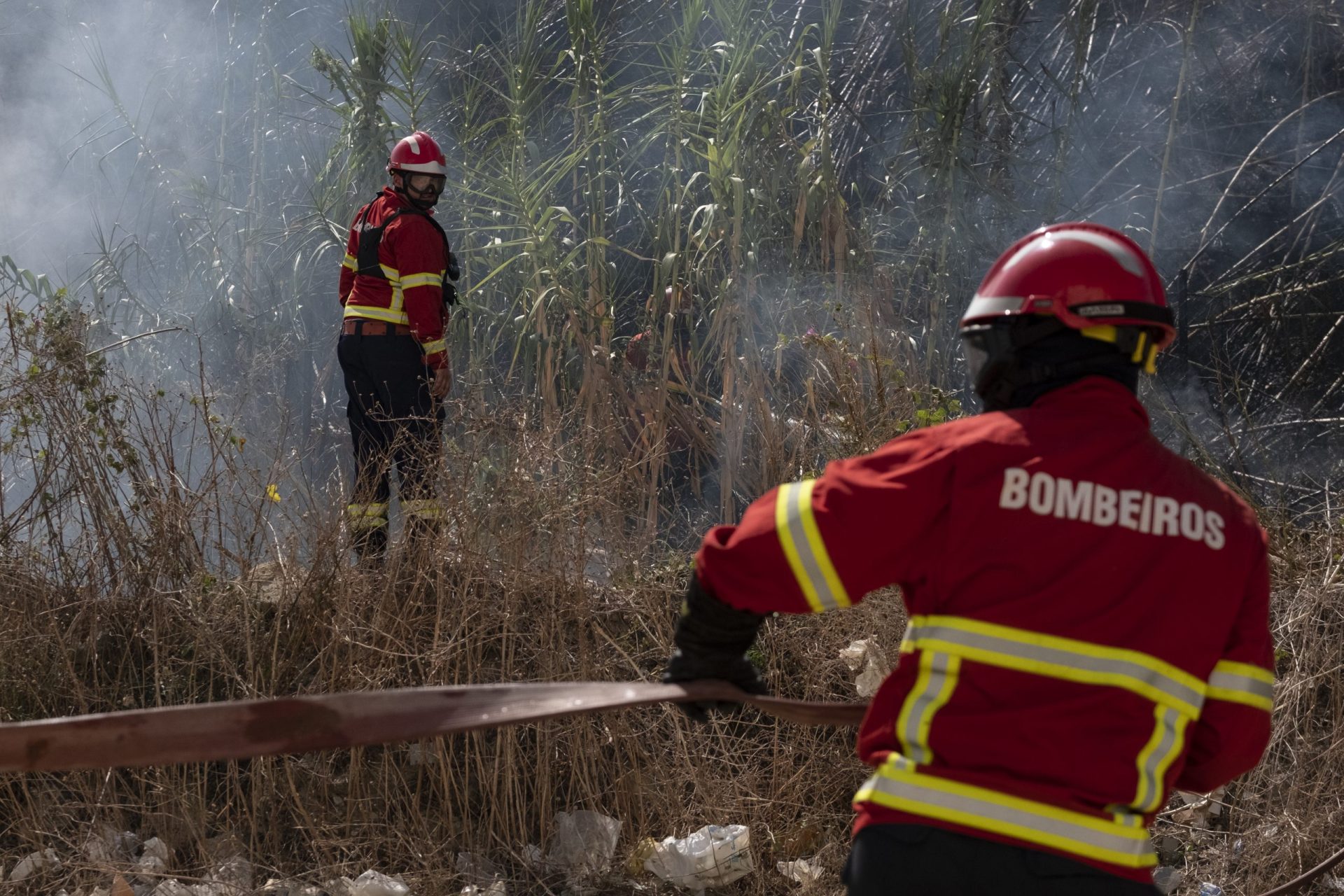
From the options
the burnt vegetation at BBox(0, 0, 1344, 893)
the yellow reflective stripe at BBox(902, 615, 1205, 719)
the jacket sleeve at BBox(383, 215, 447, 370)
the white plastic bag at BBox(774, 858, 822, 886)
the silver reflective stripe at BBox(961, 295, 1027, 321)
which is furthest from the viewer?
the jacket sleeve at BBox(383, 215, 447, 370)

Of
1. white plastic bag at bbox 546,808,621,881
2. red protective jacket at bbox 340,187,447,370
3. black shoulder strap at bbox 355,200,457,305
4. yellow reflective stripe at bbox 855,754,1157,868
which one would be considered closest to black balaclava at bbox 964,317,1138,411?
yellow reflective stripe at bbox 855,754,1157,868

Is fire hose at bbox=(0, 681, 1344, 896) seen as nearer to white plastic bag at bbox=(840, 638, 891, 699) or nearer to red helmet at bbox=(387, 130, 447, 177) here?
white plastic bag at bbox=(840, 638, 891, 699)

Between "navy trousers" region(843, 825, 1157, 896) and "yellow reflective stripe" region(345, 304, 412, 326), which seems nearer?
"navy trousers" region(843, 825, 1157, 896)

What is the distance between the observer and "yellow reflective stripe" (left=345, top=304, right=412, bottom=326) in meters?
6.07

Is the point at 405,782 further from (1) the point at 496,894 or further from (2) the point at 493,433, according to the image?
(2) the point at 493,433

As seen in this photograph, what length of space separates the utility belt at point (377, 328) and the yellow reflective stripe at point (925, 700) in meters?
4.64

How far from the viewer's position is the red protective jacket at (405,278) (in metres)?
5.89

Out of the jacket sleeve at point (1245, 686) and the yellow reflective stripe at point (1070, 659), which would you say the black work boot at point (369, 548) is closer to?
the yellow reflective stripe at point (1070, 659)

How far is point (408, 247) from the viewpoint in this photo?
19.4 ft

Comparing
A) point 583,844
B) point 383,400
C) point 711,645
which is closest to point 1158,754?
point 711,645

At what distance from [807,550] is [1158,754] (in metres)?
0.58

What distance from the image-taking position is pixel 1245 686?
186cm

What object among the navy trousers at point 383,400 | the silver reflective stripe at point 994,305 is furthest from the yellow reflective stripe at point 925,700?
the navy trousers at point 383,400

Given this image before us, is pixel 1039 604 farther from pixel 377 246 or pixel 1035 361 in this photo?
pixel 377 246
